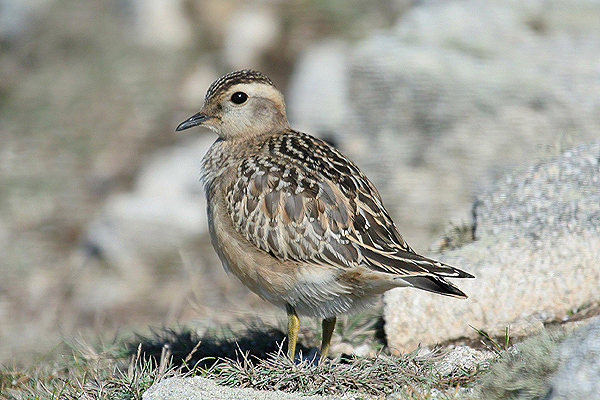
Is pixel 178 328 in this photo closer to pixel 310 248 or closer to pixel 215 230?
pixel 215 230

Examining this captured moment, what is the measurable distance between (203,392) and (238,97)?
2.66 metres

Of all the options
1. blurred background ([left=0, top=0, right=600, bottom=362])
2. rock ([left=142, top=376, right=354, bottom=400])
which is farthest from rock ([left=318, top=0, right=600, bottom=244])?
rock ([left=142, top=376, right=354, bottom=400])

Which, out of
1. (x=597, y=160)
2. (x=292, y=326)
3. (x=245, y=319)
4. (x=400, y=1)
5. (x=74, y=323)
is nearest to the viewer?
(x=292, y=326)

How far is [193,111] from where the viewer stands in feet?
40.7

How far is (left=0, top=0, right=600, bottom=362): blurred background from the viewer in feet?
27.5

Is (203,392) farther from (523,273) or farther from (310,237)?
(523,273)

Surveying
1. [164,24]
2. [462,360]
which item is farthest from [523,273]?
[164,24]

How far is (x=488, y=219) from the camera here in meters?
5.81

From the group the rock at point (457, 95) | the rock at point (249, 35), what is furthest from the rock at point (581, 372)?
the rock at point (249, 35)

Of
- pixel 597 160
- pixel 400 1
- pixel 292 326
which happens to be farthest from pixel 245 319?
pixel 400 1

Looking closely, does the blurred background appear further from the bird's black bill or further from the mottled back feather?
the bird's black bill

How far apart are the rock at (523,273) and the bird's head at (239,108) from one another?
68.8 inches

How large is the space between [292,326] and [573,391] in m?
2.21

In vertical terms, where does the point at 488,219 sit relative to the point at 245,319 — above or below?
above
